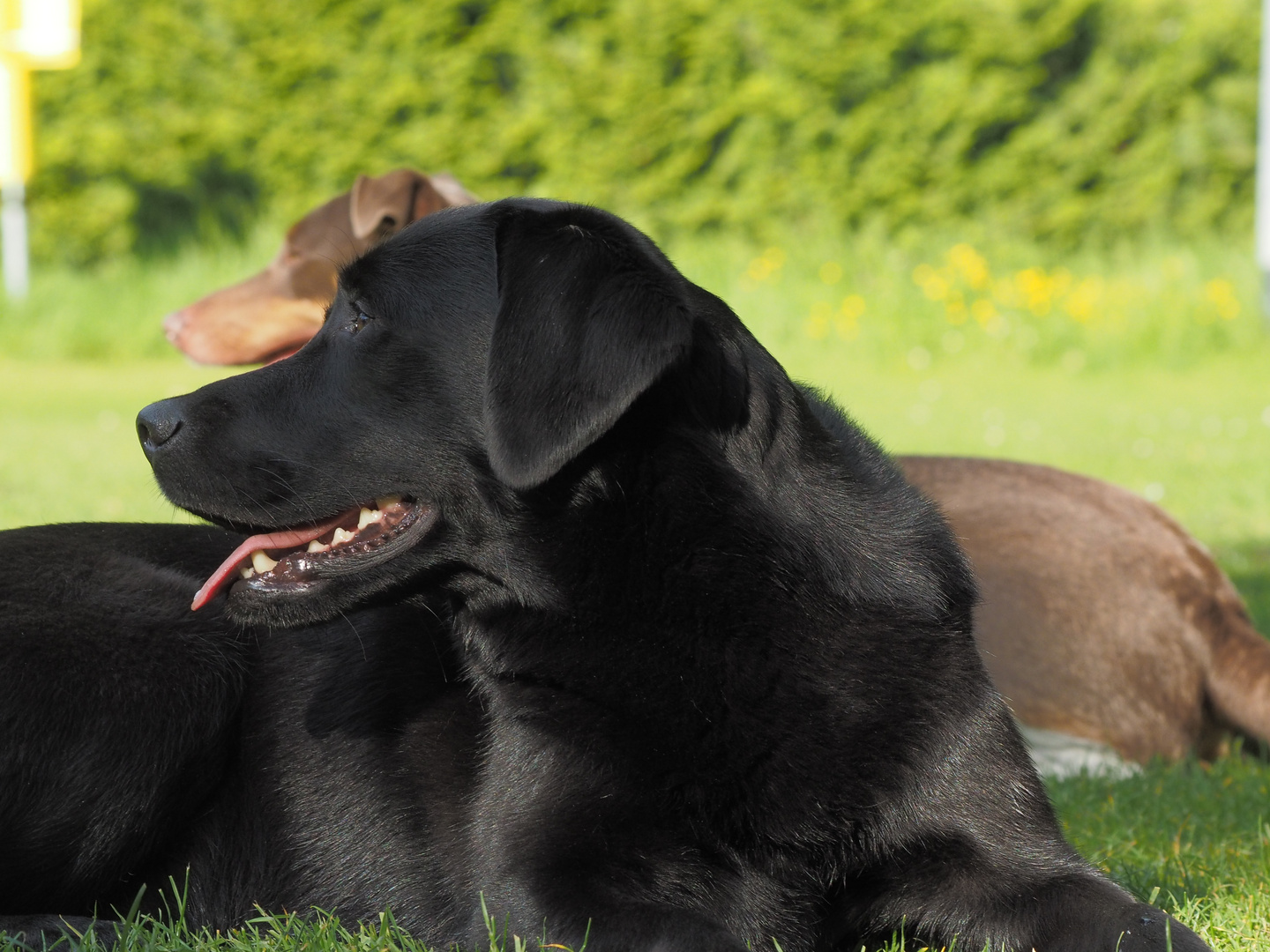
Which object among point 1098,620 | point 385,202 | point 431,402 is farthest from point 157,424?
point 385,202

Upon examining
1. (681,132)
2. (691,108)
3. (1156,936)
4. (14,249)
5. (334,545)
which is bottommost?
(14,249)

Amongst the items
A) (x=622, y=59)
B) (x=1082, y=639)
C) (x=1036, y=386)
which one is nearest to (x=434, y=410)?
(x=1082, y=639)

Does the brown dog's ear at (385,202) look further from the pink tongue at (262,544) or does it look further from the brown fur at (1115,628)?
the pink tongue at (262,544)

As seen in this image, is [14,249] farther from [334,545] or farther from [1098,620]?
[334,545]

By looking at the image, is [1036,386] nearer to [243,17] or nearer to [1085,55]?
[1085,55]

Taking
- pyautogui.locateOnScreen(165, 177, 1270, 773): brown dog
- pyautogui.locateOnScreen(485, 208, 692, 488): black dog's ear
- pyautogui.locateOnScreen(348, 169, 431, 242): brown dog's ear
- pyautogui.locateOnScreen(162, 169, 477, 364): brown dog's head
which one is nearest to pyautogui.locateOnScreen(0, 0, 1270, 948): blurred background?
pyautogui.locateOnScreen(162, 169, 477, 364): brown dog's head

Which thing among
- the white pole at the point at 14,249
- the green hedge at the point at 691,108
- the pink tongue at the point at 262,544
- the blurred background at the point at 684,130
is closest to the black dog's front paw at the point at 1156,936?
the pink tongue at the point at 262,544

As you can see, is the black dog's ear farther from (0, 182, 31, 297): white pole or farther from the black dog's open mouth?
(0, 182, 31, 297): white pole

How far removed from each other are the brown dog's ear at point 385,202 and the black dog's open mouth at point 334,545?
7.87ft

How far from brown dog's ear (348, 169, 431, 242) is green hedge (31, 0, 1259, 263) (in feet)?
26.8

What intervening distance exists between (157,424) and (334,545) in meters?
0.33

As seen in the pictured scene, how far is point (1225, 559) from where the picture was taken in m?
5.39

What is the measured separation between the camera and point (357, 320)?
2.25m

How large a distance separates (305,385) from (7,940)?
925 mm
